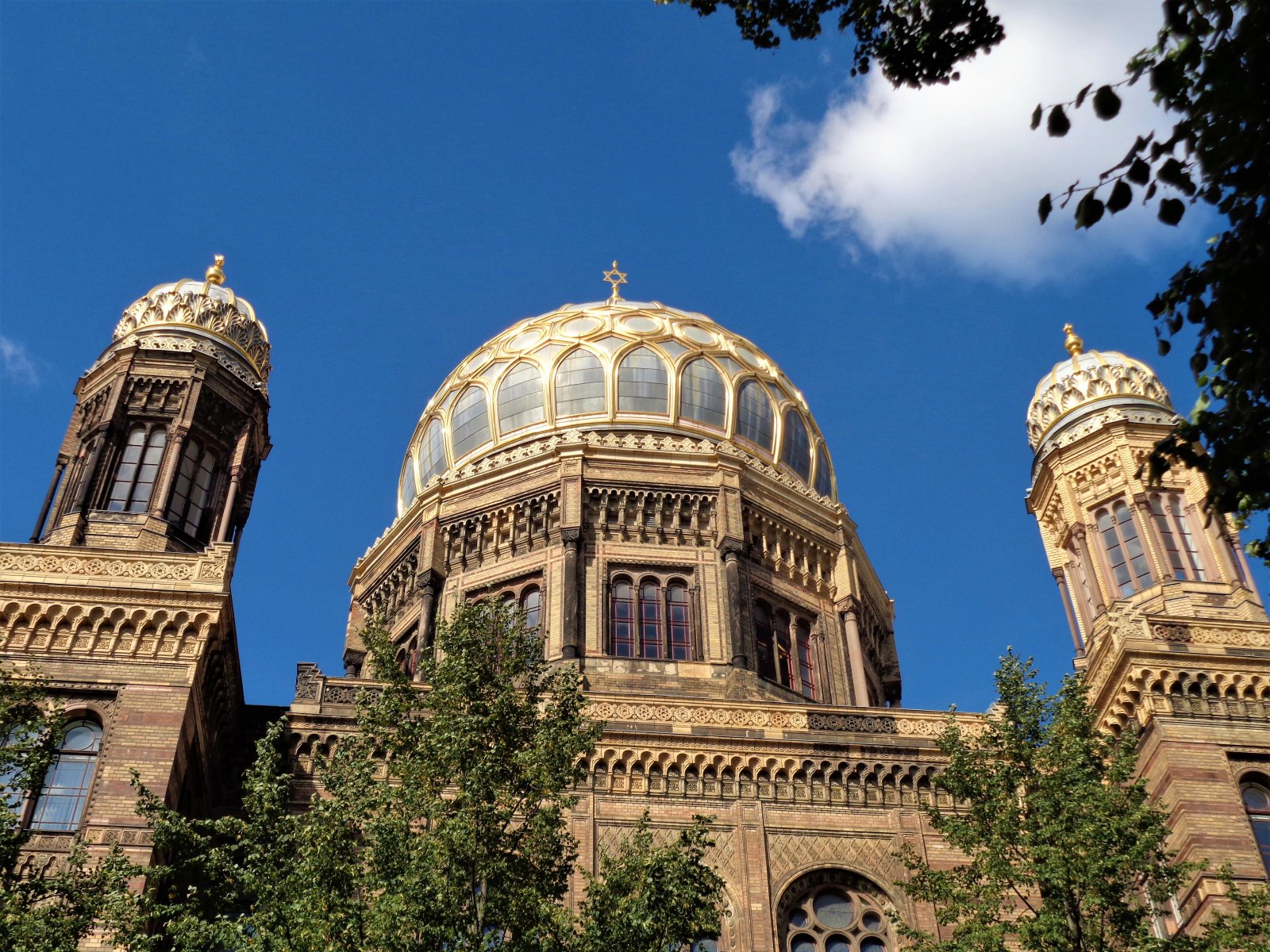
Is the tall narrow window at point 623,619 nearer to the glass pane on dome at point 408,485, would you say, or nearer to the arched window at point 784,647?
the arched window at point 784,647

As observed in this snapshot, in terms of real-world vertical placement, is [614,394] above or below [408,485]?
above

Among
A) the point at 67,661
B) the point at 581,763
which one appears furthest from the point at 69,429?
the point at 581,763

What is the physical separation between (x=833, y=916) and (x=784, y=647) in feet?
29.1

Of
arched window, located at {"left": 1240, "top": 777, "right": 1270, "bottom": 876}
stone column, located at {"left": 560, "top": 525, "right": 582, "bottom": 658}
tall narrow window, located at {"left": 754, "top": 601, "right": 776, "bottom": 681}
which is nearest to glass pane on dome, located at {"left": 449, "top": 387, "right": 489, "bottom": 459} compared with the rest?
stone column, located at {"left": 560, "top": 525, "right": 582, "bottom": 658}

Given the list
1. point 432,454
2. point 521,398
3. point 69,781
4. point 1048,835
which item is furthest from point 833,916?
point 432,454

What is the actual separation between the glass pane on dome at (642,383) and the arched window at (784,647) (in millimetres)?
5950

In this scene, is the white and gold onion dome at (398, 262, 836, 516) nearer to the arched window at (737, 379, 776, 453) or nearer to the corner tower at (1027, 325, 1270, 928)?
the arched window at (737, 379, 776, 453)

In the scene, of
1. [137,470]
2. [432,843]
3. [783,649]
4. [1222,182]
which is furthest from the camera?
[783,649]

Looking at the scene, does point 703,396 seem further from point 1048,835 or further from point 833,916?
point 1048,835

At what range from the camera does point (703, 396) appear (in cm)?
3588

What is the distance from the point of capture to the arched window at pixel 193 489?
2639cm

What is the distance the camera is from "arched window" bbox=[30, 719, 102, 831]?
19875 mm

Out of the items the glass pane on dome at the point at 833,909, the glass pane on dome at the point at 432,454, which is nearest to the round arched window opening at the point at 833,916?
the glass pane on dome at the point at 833,909

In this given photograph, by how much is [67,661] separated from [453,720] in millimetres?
8182
